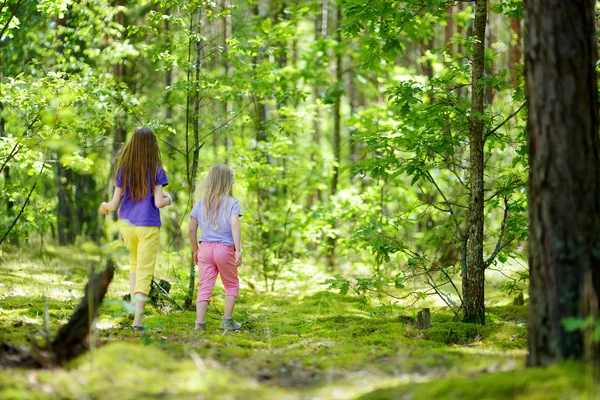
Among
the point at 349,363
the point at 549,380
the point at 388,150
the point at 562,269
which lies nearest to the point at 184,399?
the point at 349,363

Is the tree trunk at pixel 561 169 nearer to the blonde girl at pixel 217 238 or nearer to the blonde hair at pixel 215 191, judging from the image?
the blonde girl at pixel 217 238

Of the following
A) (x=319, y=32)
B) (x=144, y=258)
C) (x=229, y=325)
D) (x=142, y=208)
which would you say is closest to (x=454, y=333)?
(x=229, y=325)

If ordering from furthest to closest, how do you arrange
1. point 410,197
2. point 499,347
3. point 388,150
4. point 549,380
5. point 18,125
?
point 410,197
point 18,125
point 388,150
point 499,347
point 549,380

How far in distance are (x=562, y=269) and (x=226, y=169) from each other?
13.3ft

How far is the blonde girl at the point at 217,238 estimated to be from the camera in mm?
6512

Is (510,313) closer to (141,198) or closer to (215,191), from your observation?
(215,191)

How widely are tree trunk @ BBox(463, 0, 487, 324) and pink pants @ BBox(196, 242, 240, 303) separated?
8.73ft

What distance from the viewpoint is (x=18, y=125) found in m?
10.1

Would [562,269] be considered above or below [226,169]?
below

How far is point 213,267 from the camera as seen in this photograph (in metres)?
6.63

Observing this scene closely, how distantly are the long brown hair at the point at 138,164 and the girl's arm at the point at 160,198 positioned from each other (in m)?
0.07

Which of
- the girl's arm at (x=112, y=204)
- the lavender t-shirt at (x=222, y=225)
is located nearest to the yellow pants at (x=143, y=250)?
the girl's arm at (x=112, y=204)

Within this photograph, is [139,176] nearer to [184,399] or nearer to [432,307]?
[184,399]

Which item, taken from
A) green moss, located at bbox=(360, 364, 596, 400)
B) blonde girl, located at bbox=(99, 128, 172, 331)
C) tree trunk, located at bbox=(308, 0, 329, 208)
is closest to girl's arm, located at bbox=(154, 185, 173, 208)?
blonde girl, located at bbox=(99, 128, 172, 331)
